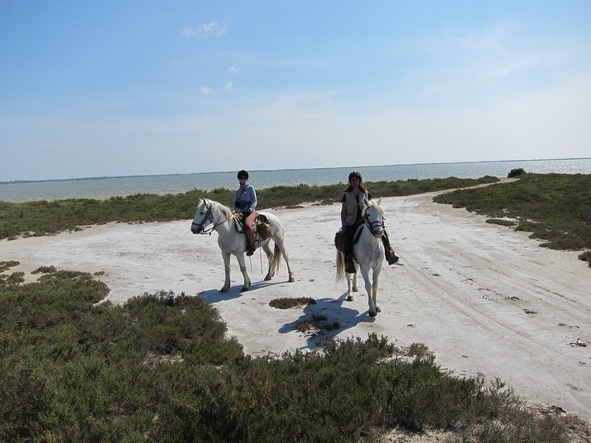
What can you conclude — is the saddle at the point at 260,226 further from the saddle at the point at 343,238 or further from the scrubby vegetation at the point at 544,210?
the scrubby vegetation at the point at 544,210

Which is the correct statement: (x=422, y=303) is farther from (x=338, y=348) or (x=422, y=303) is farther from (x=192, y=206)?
(x=192, y=206)

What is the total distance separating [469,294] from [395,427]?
19.0 feet

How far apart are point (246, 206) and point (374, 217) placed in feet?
13.6

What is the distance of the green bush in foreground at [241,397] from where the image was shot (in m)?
4.00

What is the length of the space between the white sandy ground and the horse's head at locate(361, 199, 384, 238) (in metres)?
1.68

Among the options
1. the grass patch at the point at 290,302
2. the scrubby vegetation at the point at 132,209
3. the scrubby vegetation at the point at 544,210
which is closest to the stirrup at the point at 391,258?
the grass patch at the point at 290,302

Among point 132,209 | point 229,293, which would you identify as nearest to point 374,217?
point 229,293

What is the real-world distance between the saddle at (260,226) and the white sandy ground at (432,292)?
4.20 ft

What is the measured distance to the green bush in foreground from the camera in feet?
13.1

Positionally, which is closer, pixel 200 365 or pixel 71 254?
pixel 200 365

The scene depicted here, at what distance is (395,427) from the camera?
14.3 ft

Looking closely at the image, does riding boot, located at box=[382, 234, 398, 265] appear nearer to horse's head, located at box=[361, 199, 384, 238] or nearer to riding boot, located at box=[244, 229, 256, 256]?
horse's head, located at box=[361, 199, 384, 238]

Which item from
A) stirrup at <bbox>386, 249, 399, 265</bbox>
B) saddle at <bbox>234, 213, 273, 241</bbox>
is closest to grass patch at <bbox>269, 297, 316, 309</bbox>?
stirrup at <bbox>386, 249, 399, 265</bbox>

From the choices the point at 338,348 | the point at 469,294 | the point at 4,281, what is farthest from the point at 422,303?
the point at 4,281
